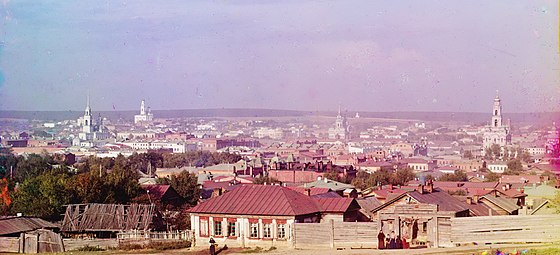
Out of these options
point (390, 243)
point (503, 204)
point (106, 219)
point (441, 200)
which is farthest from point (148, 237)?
point (503, 204)

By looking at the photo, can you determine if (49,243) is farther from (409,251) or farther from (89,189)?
(409,251)

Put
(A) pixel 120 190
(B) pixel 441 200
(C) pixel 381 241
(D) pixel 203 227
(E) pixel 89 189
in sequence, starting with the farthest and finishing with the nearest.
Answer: (A) pixel 120 190 → (E) pixel 89 189 → (B) pixel 441 200 → (D) pixel 203 227 → (C) pixel 381 241

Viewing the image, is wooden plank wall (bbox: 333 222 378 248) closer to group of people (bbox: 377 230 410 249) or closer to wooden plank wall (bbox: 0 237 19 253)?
group of people (bbox: 377 230 410 249)

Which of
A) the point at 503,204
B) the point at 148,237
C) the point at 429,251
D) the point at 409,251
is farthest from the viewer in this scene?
the point at 503,204

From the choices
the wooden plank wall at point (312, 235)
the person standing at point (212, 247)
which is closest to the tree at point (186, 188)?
the person standing at point (212, 247)

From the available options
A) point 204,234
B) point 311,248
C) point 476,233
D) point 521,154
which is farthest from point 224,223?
point 521,154

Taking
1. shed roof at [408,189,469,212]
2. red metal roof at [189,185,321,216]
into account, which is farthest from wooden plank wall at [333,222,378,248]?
shed roof at [408,189,469,212]

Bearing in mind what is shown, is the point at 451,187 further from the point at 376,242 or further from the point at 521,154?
the point at 521,154
